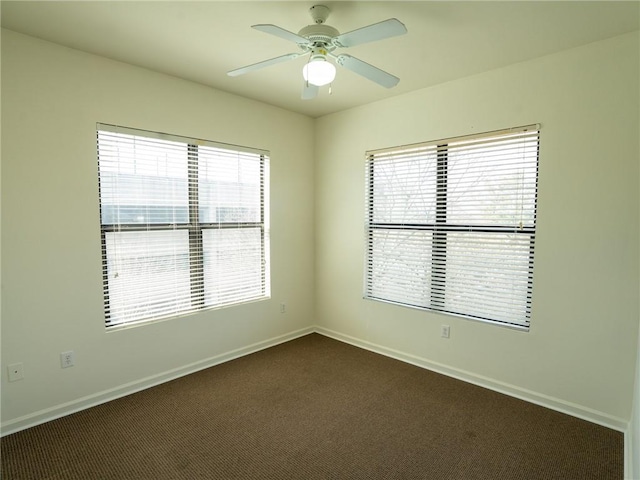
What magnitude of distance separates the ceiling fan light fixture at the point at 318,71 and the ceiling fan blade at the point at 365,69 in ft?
0.53

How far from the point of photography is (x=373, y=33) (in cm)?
178

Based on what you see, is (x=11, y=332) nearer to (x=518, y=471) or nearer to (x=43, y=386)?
(x=43, y=386)

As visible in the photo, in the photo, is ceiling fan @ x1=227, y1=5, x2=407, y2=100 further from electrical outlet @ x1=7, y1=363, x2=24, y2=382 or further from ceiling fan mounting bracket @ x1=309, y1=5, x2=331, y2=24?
electrical outlet @ x1=7, y1=363, x2=24, y2=382

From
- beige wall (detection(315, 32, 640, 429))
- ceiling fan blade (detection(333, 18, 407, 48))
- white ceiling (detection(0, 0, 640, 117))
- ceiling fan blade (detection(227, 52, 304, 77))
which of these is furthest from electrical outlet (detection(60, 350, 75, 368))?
beige wall (detection(315, 32, 640, 429))

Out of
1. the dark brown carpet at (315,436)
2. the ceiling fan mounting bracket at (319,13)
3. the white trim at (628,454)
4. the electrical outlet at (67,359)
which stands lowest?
the dark brown carpet at (315,436)

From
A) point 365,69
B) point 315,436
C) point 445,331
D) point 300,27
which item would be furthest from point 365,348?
point 300,27

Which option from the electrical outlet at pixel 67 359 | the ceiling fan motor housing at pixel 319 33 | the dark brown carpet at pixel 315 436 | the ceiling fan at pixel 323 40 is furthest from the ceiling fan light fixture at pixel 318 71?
the electrical outlet at pixel 67 359

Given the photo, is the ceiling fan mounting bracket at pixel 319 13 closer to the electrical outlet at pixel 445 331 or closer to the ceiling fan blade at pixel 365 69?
the ceiling fan blade at pixel 365 69

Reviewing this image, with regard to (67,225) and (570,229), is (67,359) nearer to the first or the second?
(67,225)

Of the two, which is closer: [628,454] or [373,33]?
[373,33]

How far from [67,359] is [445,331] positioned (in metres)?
3.07

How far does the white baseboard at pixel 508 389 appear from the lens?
2471 millimetres

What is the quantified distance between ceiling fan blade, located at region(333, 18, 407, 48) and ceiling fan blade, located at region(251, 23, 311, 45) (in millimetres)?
186

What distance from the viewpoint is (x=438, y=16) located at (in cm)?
206
